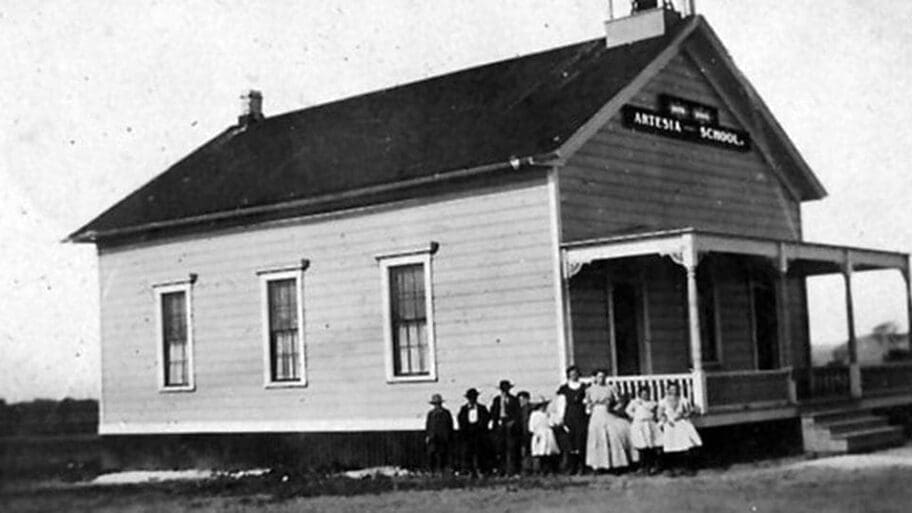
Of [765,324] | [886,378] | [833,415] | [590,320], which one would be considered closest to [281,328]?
[590,320]

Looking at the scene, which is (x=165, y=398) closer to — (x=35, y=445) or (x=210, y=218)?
(x=210, y=218)

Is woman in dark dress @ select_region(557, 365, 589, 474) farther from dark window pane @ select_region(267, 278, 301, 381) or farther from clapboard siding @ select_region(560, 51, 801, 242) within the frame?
dark window pane @ select_region(267, 278, 301, 381)

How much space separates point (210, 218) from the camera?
23.2 metres

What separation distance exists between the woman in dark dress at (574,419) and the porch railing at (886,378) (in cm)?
704

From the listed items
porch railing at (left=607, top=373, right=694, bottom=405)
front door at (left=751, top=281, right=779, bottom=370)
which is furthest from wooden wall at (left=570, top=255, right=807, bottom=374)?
porch railing at (left=607, top=373, right=694, bottom=405)

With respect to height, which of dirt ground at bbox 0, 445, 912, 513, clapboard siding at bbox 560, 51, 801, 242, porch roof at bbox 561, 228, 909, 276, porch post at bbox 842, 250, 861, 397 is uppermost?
clapboard siding at bbox 560, 51, 801, 242

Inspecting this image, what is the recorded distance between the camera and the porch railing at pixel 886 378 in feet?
74.8

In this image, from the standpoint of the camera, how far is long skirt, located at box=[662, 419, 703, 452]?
17.1 meters

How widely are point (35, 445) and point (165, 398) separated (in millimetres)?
11434

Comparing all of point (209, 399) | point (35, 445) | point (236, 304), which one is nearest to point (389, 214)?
point (236, 304)

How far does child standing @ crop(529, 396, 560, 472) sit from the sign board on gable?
5019mm

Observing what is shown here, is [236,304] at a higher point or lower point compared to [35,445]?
higher

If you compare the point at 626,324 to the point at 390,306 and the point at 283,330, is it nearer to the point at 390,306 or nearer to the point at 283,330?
the point at 390,306

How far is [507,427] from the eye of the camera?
1805 cm
